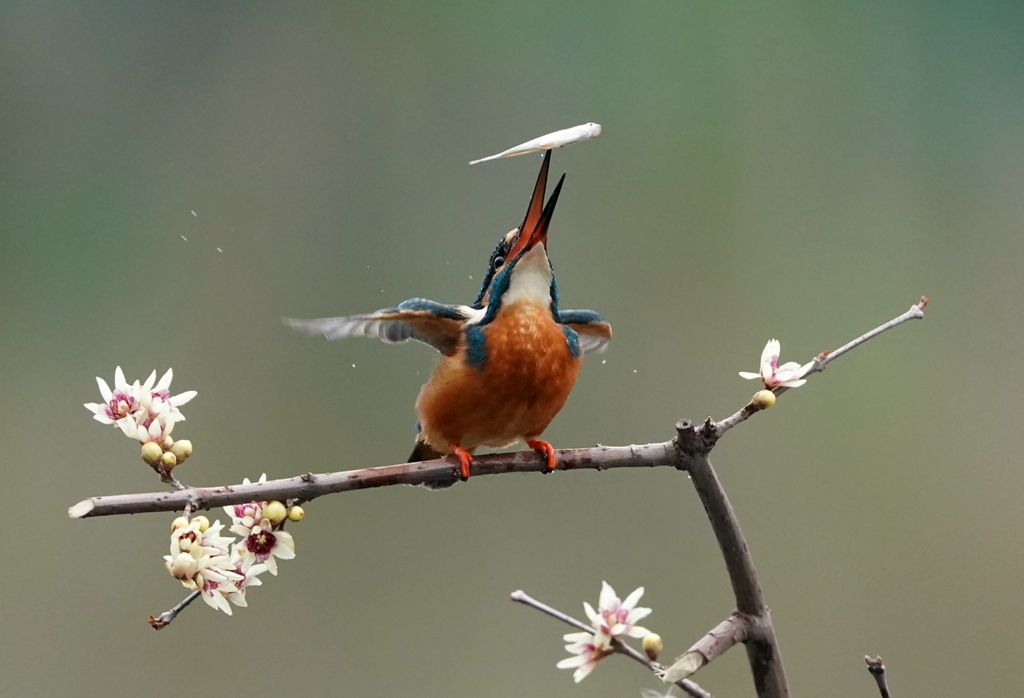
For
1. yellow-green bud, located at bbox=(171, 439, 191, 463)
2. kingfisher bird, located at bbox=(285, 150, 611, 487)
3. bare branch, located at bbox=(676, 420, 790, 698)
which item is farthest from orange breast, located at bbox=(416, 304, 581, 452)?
yellow-green bud, located at bbox=(171, 439, 191, 463)

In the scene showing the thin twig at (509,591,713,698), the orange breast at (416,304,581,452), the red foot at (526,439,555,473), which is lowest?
the thin twig at (509,591,713,698)

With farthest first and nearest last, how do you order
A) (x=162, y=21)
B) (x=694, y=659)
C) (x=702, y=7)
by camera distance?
1. (x=702, y=7)
2. (x=162, y=21)
3. (x=694, y=659)

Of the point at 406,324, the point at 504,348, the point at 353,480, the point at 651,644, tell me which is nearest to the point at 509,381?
the point at 504,348

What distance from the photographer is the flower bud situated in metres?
0.93

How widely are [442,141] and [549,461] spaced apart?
137 cm

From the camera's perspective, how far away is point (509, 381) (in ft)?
4.02

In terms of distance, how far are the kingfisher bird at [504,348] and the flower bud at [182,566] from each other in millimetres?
347

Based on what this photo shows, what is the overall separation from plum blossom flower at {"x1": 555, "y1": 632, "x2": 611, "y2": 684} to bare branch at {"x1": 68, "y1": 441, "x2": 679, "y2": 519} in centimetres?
20

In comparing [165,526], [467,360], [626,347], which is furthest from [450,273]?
[467,360]

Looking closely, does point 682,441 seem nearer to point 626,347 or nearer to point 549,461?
point 549,461

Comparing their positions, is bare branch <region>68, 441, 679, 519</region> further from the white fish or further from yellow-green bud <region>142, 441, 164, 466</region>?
the white fish

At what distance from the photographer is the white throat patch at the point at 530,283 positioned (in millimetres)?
1234

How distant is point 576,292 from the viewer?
2.32 m

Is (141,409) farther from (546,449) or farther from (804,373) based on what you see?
(804,373)
